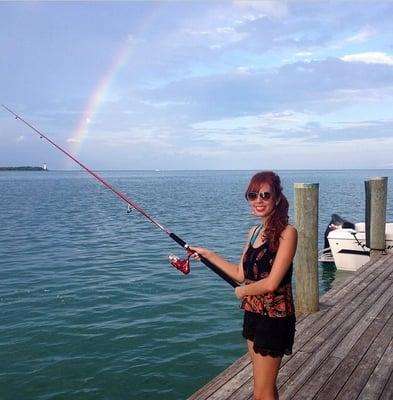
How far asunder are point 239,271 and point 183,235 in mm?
17910

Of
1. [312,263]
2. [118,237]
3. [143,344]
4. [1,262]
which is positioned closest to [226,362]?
[143,344]

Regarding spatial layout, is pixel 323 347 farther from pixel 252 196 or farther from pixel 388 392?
pixel 252 196

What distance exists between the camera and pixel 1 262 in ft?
49.7

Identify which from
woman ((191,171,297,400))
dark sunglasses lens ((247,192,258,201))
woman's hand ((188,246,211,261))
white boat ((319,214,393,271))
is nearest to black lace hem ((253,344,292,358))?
woman ((191,171,297,400))

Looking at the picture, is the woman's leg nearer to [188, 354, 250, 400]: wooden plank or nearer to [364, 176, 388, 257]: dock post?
[188, 354, 250, 400]: wooden plank

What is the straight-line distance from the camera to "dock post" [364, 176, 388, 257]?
10992mm

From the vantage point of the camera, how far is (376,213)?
11141 millimetres

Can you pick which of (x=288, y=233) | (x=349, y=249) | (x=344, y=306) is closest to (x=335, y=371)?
(x=344, y=306)

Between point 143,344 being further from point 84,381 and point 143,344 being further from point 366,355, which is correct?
point 366,355

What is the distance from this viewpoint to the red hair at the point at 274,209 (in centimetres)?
309

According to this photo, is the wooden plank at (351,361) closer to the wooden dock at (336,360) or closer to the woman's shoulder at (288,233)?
the wooden dock at (336,360)

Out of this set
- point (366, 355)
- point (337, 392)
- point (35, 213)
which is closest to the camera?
point (337, 392)

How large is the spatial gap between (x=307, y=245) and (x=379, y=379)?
2.68 metres

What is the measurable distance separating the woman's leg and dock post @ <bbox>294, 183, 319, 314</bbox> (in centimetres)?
413
